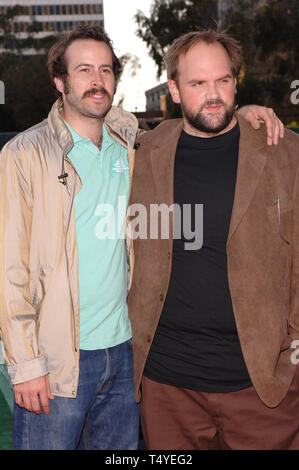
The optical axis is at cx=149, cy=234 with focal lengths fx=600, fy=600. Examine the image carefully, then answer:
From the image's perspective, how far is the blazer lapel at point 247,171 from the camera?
2.94 meters

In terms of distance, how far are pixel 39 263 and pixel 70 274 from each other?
0.51 feet

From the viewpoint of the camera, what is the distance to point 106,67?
124 inches

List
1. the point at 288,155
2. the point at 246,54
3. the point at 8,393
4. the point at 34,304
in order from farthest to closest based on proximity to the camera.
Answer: the point at 246,54 → the point at 8,393 → the point at 288,155 → the point at 34,304

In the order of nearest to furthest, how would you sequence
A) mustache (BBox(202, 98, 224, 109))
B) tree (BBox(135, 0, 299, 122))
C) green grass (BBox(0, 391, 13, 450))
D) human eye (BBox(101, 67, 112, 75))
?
mustache (BBox(202, 98, 224, 109)) < human eye (BBox(101, 67, 112, 75)) < green grass (BBox(0, 391, 13, 450)) < tree (BBox(135, 0, 299, 122))

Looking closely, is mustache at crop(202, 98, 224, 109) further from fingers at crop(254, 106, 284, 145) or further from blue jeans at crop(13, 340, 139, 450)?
blue jeans at crop(13, 340, 139, 450)

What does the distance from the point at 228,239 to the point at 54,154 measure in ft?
3.09

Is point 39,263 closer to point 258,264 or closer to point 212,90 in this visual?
point 258,264

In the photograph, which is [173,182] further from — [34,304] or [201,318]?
[34,304]

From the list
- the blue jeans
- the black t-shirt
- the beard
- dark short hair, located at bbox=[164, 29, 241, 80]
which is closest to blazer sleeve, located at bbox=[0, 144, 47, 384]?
the blue jeans

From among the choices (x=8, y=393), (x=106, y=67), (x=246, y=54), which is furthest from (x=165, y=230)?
(x=246, y=54)

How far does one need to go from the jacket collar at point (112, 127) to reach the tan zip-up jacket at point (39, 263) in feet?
0.04

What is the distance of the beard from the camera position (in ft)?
9.96

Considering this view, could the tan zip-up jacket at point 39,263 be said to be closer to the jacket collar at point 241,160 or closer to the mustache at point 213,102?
the jacket collar at point 241,160
